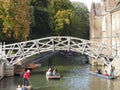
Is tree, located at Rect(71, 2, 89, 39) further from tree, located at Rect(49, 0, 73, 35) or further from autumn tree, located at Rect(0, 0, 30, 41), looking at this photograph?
autumn tree, located at Rect(0, 0, 30, 41)

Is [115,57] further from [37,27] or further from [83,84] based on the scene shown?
[37,27]

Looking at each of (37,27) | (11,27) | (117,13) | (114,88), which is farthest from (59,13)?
(114,88)

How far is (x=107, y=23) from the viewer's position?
50.0 metres

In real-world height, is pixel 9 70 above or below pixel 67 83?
above

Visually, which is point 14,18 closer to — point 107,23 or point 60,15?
point 107,23

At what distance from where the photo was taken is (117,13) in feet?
152

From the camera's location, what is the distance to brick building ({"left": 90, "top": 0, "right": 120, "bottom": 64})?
153 ft

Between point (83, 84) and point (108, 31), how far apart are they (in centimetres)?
1601

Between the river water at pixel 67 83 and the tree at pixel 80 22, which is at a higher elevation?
the tree at pixel 80 22

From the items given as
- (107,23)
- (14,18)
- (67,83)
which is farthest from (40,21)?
(67,83)

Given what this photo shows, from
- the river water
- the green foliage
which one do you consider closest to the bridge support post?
the river water

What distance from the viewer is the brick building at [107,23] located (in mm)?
46719

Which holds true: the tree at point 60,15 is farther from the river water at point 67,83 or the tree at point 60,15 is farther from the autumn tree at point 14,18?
the river water at point 67,83

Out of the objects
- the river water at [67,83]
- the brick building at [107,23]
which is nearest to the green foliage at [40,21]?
the brick building at [107,23]
